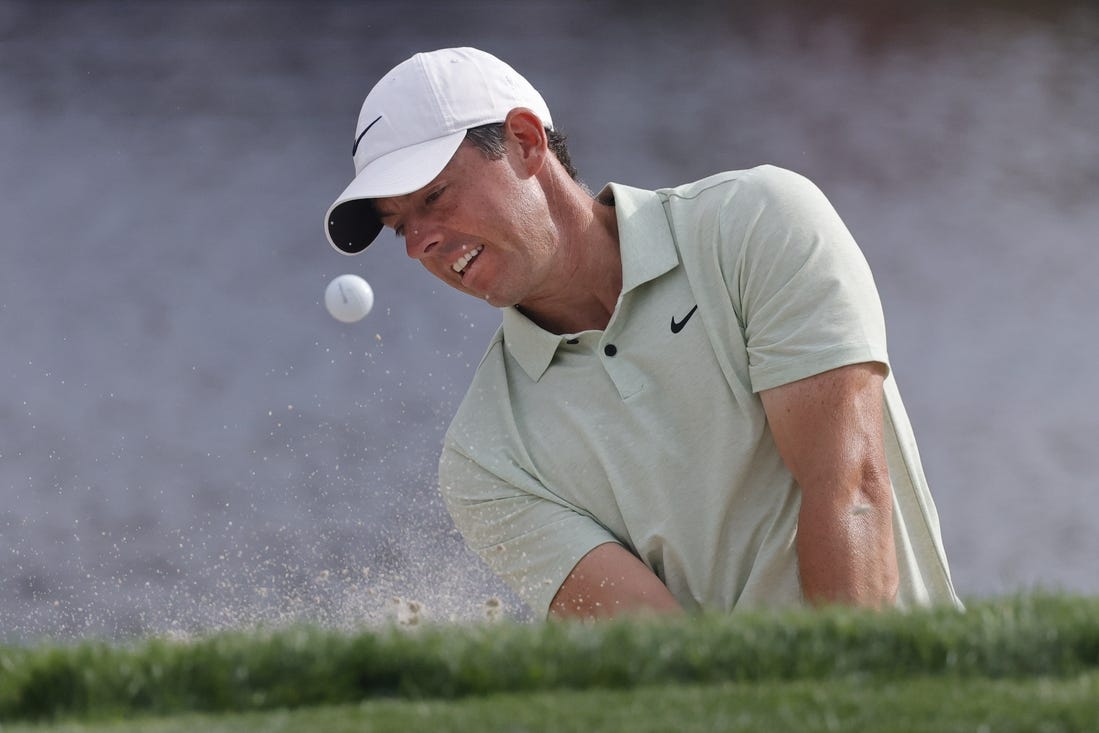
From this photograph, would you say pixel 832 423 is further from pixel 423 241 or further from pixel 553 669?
pixel 553 669

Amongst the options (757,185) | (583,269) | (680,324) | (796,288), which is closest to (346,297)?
(583,269)

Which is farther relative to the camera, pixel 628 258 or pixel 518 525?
pixel 518 525

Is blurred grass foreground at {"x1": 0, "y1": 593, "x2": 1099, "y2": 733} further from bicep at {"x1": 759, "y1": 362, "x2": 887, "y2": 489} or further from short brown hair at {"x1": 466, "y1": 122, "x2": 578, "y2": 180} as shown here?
short brown hair at {"x1": 466, "y1": 122, "x2": 578, "y2": 180}

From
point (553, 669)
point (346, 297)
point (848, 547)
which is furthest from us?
point (346, 297)

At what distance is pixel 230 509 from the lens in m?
5.23

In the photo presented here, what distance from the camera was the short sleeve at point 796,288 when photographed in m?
2.35

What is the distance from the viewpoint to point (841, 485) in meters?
2.30

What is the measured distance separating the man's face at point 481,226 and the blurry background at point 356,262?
2.65 meters

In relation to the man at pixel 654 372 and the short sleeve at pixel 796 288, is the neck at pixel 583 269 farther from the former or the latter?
the short sleeve at pixel 796 288

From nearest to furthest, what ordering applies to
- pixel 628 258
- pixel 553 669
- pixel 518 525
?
pixel 553 669
pixel 628 258
pixel 518 525

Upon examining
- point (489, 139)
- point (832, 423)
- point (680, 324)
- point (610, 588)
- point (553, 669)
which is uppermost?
point (489, 139)

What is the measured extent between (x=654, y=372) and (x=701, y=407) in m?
0.12

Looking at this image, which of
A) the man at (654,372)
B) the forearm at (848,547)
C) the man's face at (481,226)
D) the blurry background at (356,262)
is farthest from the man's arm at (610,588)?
the blurry background at (356,262)

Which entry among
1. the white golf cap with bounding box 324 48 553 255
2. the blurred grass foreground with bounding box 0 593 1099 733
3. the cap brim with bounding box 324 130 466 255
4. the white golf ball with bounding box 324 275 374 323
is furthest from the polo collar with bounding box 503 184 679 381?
the white golf ball with bounding box 324 275 374 323
